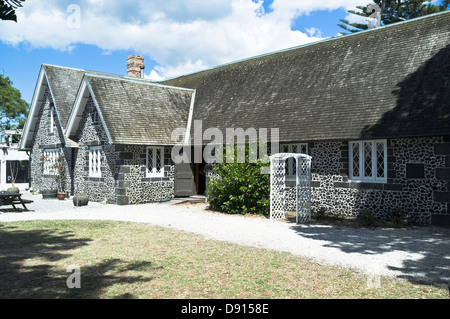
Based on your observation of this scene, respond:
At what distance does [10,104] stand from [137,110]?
1332 inches

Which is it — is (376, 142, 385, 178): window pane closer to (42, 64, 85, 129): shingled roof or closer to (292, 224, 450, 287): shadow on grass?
(292, 224, 450, 287): shadow on grass

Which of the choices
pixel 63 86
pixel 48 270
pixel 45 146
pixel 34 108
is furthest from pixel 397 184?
pixel 34 108

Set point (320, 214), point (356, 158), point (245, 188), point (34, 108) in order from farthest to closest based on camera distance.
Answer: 1. point (34, 108)
2. point (245, 188)
3. point (356, 158)
4. point (320, 214)

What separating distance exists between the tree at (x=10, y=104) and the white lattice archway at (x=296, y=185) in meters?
41.6

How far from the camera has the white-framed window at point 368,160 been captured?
1249 cm

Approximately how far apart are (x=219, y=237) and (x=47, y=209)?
9.12 m

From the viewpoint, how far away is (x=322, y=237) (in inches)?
380

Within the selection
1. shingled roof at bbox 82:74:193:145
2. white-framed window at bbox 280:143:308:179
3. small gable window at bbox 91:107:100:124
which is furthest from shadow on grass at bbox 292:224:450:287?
small gable window at bbox 91:107:100:124

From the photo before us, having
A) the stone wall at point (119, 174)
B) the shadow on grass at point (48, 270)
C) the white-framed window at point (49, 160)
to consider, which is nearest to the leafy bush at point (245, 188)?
the stone wall at point (119, 174)

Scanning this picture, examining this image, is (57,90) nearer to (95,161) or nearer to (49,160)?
(49,160)

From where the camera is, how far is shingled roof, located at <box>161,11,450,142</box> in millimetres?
12031

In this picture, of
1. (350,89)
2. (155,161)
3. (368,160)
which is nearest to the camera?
(368,160)

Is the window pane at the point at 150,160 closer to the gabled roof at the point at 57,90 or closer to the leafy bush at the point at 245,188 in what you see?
the leafy bush at the point at 245,188

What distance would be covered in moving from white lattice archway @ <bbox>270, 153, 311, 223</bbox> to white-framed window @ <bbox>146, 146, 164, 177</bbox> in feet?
22.0
